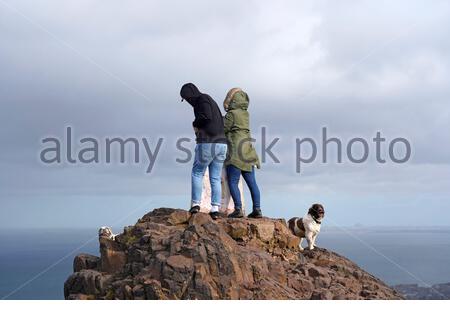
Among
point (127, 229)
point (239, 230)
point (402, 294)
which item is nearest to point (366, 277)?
point (402, 294)

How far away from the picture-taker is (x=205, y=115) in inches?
528

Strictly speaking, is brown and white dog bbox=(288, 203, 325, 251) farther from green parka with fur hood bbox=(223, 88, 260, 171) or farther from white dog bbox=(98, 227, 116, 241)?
white dog bbox=(98, 227, 116, 241)

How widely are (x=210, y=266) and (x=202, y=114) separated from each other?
10.9ft

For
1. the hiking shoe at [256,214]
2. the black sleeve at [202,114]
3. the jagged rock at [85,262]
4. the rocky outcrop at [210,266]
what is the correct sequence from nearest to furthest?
1. the rocky outcrop at [210,266]
2. the black sleeve at [202,114]
3. the jagged rock at [85,262]
4. the hiking shoe at [256,214]

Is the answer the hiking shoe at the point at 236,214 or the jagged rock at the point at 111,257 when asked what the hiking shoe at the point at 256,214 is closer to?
the hiking shoe at the point at 236,214

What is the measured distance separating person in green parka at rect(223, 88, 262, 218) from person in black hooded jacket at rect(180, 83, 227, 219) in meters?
0.64

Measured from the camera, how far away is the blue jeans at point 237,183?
14.5 meters

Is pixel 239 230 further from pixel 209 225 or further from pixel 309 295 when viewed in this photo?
pixel 309 295

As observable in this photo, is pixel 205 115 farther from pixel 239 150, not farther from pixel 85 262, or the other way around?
pixel 85 262

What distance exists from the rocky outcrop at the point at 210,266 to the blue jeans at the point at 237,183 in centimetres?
55

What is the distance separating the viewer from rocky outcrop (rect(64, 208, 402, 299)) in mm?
11484

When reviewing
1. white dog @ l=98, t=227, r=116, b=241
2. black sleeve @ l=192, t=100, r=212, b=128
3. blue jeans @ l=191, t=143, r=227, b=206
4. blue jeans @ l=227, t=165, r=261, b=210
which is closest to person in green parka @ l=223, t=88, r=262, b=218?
blue jeans @ l=227, t=165, r=261, b=210

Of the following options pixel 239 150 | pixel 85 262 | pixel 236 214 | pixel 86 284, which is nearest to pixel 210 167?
pixel 239 150

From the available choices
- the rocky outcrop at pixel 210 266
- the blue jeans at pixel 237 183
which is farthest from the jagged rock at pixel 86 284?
the blue jeans at pixel 237 183
